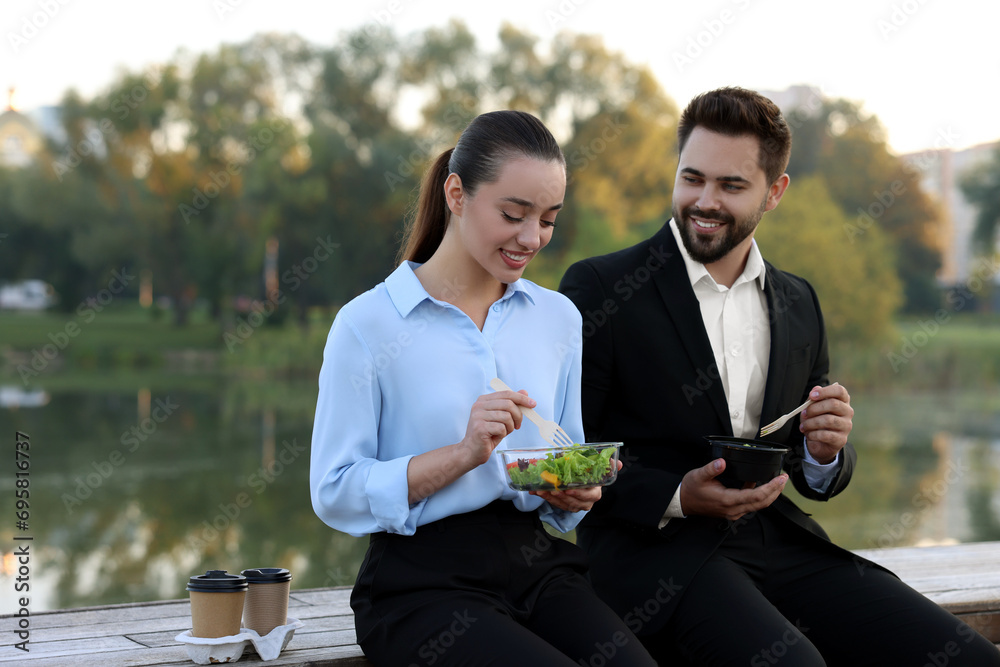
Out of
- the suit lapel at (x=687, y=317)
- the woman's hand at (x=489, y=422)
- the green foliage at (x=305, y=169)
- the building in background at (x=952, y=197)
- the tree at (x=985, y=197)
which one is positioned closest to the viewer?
the woman's hand at (x=489, y=422)

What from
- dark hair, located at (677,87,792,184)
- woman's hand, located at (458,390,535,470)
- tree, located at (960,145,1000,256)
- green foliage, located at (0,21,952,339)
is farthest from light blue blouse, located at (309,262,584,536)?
tree, located at (960,145,1000,256)

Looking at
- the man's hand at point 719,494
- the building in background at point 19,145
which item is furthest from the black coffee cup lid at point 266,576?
the building in background at point 19,145

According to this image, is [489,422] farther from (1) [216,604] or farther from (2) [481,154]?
(1) [216,604]

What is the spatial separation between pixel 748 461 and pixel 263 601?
1.10 m

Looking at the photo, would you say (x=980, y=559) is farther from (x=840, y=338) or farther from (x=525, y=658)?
(x=840, y=338)

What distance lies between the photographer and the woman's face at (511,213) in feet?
6.82

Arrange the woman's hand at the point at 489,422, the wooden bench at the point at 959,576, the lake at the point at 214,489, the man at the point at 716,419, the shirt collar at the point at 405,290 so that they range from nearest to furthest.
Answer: the woman's hand at the point at 489,422, the shirt collar at the point at 405,290, the man at the point at 716,419, the wooden bench at the point at 959,576, the lake at the point at 214,489

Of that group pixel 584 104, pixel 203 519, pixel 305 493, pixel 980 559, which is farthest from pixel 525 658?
pixel 584 104

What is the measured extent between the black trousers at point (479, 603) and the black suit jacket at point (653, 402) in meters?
0.34

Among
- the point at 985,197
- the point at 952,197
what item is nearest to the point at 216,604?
the point at 985,197

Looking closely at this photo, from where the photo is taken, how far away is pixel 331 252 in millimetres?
23703

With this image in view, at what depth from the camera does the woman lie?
195 centimetres

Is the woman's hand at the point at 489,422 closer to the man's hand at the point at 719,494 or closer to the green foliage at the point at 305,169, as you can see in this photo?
the man's hand at the point at 719,494

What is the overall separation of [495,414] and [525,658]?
0.45 meters
